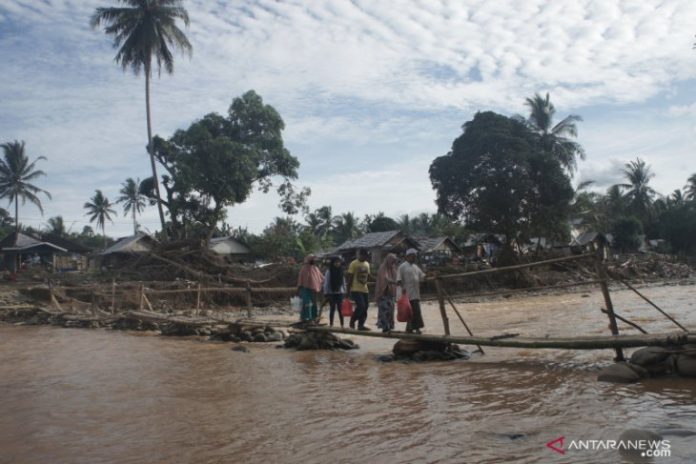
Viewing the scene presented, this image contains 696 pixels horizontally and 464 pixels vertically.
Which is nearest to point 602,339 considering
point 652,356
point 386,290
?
point 652,356

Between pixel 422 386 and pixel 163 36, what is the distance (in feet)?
90.2

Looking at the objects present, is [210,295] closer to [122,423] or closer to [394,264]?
[394,264]

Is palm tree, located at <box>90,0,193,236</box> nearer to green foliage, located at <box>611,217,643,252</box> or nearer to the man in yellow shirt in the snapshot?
the man in yellow shirt

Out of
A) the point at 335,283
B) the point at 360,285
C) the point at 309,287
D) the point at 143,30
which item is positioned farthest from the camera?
the point at 143,30

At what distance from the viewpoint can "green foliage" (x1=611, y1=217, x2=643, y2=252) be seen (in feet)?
140

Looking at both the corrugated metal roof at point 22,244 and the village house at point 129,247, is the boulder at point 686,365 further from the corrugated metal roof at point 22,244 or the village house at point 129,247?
the corrugated metal roof at point 22,244

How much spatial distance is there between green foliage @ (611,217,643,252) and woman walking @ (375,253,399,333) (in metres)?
39.8

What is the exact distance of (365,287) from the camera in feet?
31.2

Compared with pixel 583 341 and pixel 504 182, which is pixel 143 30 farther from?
pixel 583 341

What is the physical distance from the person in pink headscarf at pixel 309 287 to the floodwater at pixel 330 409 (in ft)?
4.34

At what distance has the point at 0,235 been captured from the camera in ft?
163

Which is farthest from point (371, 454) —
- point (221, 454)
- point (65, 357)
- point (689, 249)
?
point (689, 249)

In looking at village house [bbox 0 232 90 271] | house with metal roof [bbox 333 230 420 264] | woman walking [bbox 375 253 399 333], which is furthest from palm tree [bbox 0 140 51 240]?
woman walking [bbox 375 253 399 333]

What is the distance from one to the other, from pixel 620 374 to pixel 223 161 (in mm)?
24529
